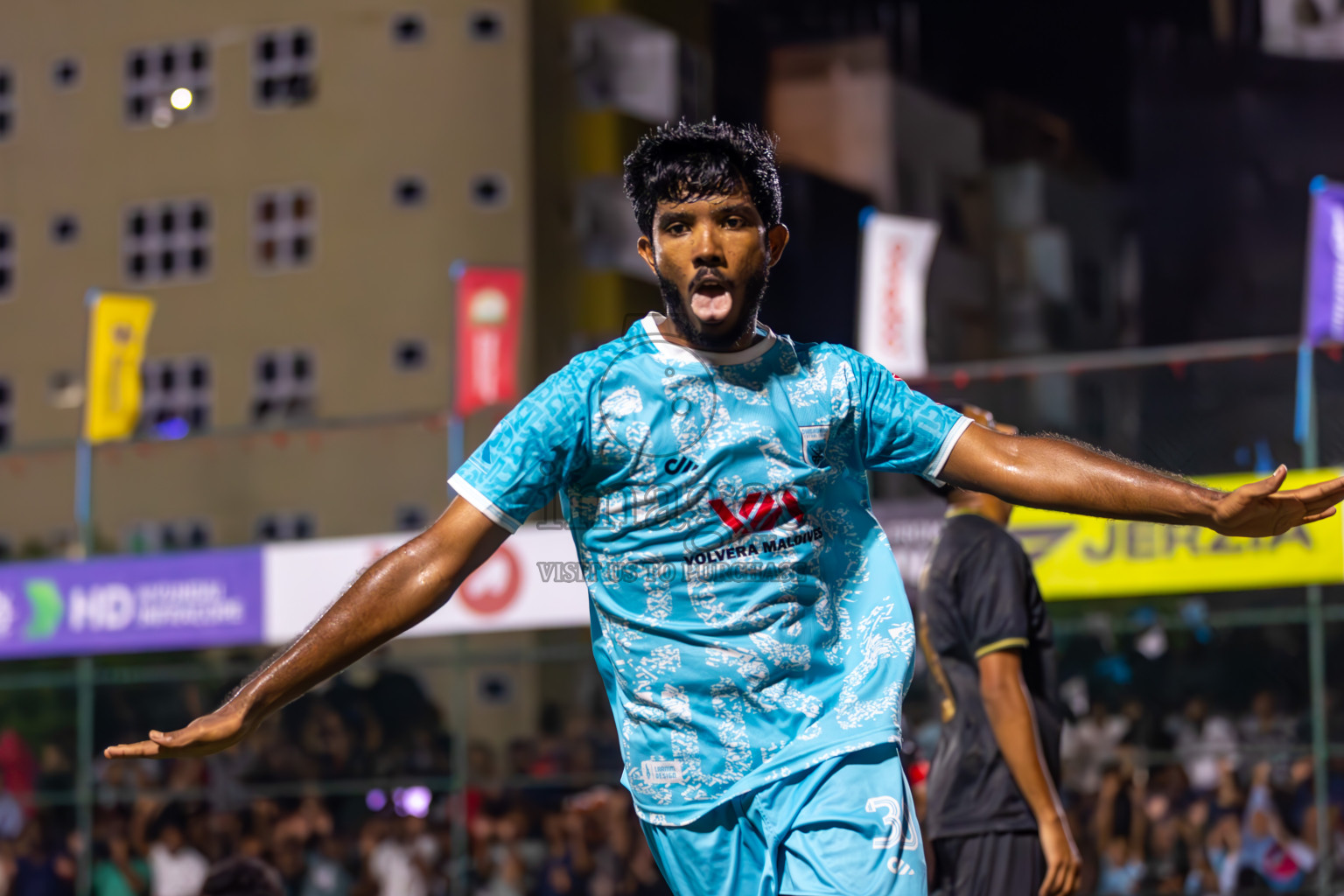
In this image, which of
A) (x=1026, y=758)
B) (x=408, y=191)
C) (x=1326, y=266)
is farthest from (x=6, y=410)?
(x=1026, y=758)

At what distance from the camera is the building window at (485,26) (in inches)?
1394

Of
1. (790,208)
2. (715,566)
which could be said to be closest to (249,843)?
(715,566)

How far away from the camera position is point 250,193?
3716cm

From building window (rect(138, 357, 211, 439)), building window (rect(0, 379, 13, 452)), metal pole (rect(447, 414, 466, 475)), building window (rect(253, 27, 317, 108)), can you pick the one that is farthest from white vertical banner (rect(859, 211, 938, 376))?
building window (rect(0, 379, 13, 452))

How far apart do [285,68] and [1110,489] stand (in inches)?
1402

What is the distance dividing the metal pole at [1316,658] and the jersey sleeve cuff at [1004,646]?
17.2ft

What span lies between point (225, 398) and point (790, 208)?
36.3ft

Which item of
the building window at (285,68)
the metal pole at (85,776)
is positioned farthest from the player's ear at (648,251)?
the building window at (285,68)

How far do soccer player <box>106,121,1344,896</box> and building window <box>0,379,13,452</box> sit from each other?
37.3 metres

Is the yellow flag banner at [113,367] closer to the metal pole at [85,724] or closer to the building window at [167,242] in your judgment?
the metal pole at [85,724]

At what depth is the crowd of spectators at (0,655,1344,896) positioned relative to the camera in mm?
10945

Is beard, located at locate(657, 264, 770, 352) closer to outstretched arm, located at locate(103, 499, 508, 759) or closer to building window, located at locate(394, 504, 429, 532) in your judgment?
outstretched arm, located at locate(103, 499, 508, 759)

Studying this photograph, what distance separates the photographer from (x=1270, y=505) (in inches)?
120

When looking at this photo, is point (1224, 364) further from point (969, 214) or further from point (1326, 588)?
point (969, 214)
